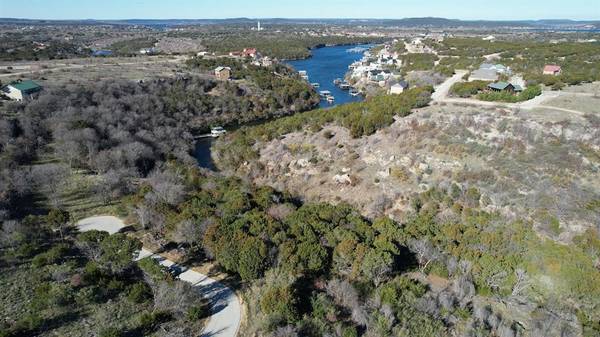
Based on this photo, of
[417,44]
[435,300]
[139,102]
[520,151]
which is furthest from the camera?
[417,44]

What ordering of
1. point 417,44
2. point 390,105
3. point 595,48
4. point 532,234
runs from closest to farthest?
point 532,234, point 390,105, point 595,48, point 417,44

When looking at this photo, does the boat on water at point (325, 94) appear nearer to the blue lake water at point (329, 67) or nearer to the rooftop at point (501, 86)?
the blue lake water at point (329, 67)

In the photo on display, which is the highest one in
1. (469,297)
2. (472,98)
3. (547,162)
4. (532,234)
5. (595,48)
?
(595,48)

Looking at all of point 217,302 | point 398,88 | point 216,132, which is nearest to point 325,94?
point 398,88

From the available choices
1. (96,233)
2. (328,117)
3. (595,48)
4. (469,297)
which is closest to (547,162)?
(469,297)

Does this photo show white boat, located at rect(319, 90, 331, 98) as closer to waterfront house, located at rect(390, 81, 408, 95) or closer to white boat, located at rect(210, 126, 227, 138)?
waterfront house, located at rect(390, 81, 408, 95)

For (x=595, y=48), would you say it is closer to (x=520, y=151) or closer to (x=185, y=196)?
(x=520, y=151)

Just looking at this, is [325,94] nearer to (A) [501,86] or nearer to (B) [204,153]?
A: (B) [204,153]
